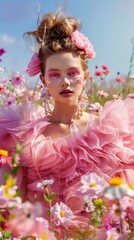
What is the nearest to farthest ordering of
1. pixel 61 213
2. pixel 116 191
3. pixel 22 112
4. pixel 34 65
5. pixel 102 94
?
pixel 116 191
pixel 61 213
pixel 22 112
pixel 34 65
pixel 102 94

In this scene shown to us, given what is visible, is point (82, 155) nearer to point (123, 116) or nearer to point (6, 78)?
point (123, 116)

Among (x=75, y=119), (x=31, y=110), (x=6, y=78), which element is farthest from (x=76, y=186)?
(x=6, y=78)

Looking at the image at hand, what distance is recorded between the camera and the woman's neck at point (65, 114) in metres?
2.30

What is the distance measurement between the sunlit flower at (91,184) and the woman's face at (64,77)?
1.20 metres

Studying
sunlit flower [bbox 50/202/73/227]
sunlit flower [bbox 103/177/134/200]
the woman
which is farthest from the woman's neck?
sunlit flower [bbox 103/177/134/200]

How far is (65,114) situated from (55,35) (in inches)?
19.2

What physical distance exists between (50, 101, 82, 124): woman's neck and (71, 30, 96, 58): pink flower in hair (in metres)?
0.35

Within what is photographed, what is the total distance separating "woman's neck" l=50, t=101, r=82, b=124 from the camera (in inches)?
90.5

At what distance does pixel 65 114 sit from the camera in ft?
7.57

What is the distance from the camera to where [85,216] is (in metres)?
2.01

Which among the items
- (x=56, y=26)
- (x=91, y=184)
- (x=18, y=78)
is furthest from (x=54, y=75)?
(x=18, y=78)

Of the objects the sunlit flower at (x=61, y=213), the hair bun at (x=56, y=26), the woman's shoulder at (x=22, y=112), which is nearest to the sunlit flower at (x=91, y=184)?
the sunlit flower at (x=61, y=213)

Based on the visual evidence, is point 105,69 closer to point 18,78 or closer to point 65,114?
point 18,78

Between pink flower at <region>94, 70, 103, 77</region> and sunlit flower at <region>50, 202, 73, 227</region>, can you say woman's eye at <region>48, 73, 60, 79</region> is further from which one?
pink flower at <region>94, 70, 103, 77</region>
